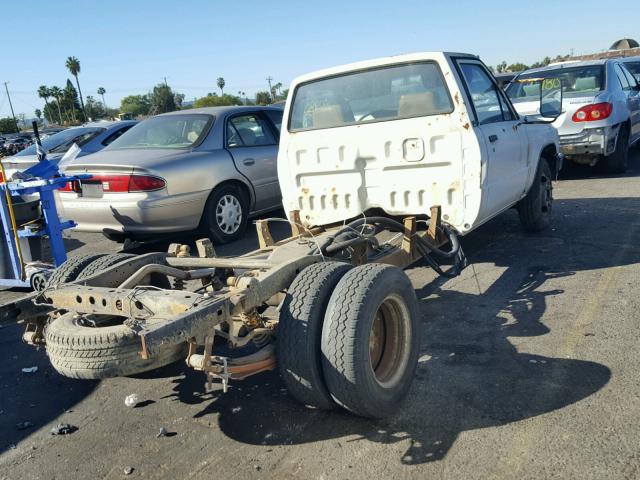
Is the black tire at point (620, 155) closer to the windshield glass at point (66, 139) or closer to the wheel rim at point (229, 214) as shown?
the wheel rim at point (229, 214)

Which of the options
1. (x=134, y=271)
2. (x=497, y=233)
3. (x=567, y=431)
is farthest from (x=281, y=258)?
(x=497, y=233)

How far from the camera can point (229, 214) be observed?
7469mm

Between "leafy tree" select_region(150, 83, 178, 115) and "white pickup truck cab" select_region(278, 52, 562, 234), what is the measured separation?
6946 centimetres

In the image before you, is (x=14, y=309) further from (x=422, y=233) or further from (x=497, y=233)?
(x=497, y=233)

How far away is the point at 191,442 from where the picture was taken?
10.2 ft

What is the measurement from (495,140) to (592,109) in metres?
5.13

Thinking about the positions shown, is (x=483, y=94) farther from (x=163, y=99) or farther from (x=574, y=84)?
(x=163, y=99)

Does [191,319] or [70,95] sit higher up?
[70,95]

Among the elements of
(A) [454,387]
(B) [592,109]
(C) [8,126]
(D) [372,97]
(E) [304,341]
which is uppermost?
(C) [8,126]

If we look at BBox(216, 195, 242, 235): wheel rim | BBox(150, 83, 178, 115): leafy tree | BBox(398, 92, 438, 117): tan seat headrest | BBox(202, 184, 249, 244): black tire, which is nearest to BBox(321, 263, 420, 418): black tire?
BBox(398, 92, 438, 117): tan seat headrest

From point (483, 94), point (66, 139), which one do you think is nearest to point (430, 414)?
point (483, 94)

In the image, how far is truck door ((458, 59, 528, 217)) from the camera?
480 cm

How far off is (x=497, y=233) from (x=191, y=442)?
16.2ft

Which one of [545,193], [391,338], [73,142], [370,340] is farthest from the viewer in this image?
[73,142]
